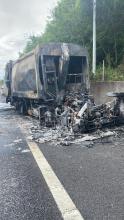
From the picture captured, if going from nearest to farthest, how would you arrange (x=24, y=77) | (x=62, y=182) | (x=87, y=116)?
(x=62, y=182), (x=87, y=116), (x=24, y=77)

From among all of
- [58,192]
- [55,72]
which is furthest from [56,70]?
[58,192]

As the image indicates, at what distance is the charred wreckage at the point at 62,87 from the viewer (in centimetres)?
1238

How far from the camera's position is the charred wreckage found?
12.4 metres

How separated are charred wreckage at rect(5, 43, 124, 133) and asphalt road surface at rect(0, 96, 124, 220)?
114 inches

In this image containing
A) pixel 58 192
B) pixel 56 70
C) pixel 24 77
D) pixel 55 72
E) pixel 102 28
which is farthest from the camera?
pixel 102 28

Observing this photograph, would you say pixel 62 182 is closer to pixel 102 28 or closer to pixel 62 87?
pixel 62 87

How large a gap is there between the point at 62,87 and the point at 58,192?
9540 mm

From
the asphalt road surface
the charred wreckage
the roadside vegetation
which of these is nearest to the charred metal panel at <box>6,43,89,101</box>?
the charred wreckage

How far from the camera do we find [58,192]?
5625mm

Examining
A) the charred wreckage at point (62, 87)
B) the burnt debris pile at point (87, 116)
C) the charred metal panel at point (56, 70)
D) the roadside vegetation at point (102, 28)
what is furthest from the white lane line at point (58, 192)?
the roadside vegetation at point (102, 28)

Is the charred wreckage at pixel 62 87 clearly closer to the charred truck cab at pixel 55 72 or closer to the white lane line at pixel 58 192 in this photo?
the charred truck cab at pixel 55 72

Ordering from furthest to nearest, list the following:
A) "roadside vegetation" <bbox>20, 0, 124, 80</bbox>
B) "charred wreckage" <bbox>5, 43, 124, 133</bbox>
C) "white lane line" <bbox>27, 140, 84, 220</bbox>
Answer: "roadside vegetation" <bbox>20, 0, 124, 80</bbox> → "charred wreckage" <bbox>5, 43, 124, 133</bbox> → "white lane line" <bbox>27, 140, 84, 220</bbox>

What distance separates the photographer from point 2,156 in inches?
332

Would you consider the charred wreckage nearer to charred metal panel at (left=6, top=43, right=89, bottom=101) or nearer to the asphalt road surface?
charred metal panel at (left=6, top=43, right=89, bottom=101)
